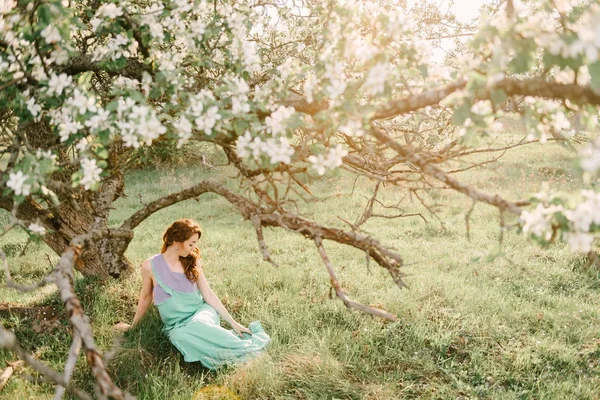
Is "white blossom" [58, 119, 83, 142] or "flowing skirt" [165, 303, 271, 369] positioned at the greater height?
"white blossom" [58, 119, 83, 142]

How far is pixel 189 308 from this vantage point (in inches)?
225

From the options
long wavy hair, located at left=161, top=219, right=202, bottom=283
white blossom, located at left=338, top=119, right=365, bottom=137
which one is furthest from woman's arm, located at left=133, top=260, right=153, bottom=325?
white blossom, located at left=338, top=119, right=365, bottom=137

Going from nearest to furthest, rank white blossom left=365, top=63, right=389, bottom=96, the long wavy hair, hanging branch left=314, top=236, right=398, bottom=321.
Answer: white blossom left=365, top=63, right=389, bottom=96, hanging branch left=314, top=236, right=398, bottom=321, the long wavy hair

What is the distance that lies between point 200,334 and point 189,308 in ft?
1.71

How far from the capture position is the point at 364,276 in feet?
23.9

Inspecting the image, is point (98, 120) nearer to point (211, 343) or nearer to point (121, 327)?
point (211, 343)

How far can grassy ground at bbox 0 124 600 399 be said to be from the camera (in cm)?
478

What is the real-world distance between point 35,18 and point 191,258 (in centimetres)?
335

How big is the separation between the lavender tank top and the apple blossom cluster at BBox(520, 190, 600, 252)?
166 inches

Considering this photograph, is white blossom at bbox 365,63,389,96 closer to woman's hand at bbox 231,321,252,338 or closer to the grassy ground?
the grassy ground

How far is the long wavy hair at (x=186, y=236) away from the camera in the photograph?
563cm

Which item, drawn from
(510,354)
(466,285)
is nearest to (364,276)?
(466,285)

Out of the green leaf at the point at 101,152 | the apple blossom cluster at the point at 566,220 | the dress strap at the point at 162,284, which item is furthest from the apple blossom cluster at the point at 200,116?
the dress strap at the point at 162,284

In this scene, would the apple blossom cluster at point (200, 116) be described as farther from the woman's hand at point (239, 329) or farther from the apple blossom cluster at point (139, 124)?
the woman's hand at point (239, 329)
